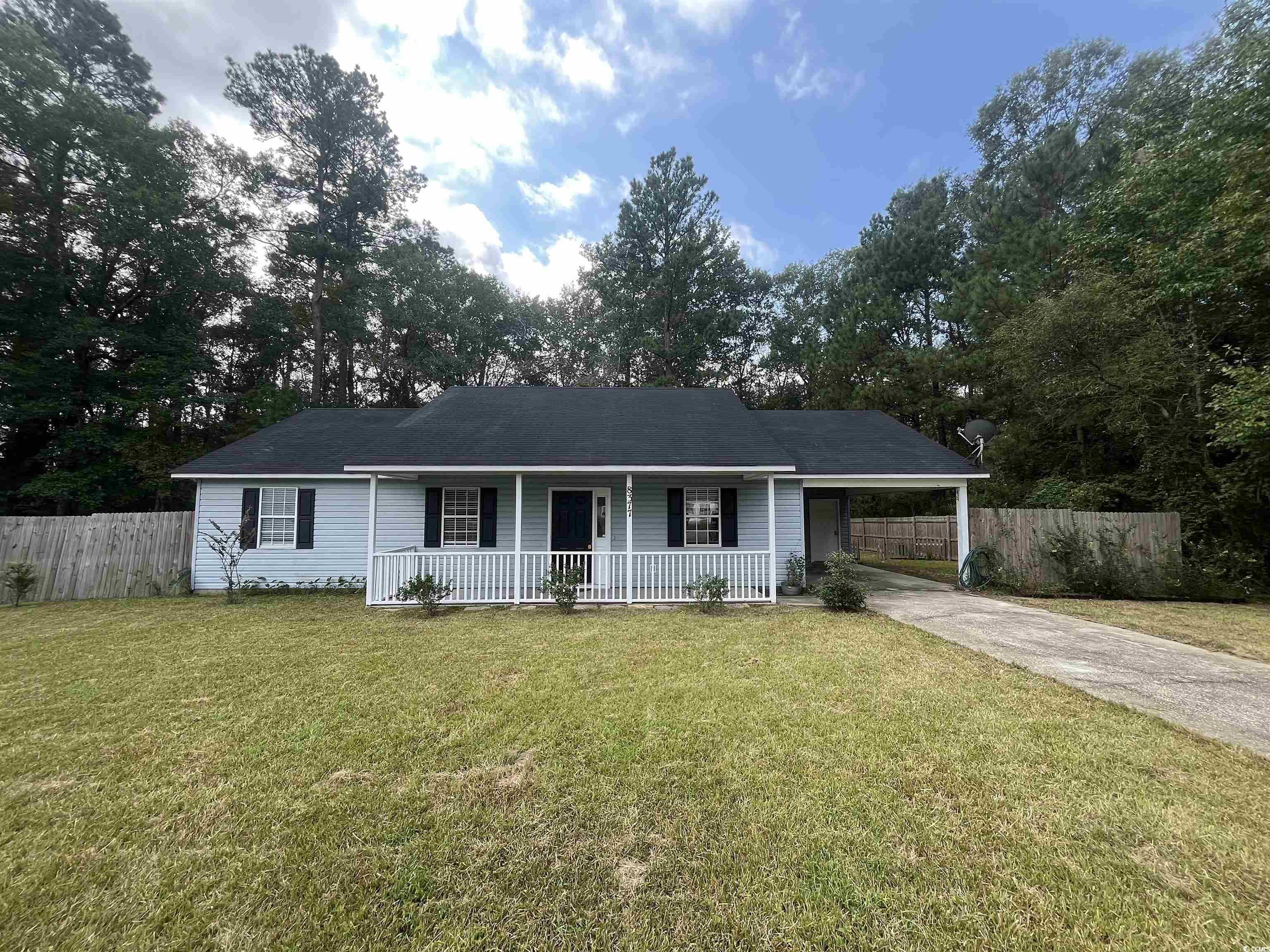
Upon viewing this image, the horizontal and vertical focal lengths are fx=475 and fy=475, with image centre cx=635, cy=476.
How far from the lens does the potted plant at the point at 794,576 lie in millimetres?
10008

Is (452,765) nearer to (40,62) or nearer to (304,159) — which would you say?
(40,62)

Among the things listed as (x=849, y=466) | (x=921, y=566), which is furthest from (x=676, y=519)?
(x=921, y=566)

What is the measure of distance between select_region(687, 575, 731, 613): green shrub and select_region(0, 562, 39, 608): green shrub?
1335 centimetres

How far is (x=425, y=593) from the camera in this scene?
8.55 m

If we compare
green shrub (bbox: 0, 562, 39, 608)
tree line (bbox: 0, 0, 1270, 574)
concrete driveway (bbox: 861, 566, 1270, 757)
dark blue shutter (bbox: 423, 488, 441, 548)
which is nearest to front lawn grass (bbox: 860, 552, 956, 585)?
tree line (bbox: 0, 0, 1270, 574)

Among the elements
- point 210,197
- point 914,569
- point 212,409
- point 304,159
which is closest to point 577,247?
point 304,159

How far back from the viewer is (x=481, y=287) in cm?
2541

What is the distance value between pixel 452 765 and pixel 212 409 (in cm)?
2159

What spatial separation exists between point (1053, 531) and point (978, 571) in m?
1.84

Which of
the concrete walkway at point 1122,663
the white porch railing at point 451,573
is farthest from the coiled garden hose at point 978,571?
the white porch railing at point 451,573

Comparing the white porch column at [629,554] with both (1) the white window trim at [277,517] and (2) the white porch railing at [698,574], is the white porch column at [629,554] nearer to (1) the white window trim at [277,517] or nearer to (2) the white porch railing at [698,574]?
(2) the white porch railing at [698,574]

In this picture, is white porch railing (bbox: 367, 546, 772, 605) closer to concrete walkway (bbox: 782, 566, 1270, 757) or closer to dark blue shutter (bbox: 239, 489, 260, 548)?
concrete walkway (bbox: 782, 566, 1270, 757)

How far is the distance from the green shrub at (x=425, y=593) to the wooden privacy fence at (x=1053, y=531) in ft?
Answer: 39.0

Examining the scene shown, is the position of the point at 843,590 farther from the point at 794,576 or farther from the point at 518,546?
the point at 518,546
